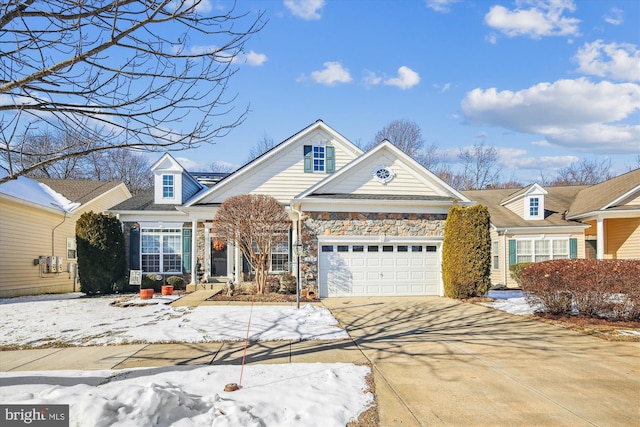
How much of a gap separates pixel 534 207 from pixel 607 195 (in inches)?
120

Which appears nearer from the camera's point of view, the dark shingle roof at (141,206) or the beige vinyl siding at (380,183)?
the beige vinyl siding at (380,183)

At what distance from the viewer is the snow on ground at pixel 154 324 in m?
7.88

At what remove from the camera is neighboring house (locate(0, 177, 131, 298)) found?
15.4m

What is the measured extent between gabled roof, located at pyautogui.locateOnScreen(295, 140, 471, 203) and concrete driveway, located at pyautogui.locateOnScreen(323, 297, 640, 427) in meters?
5.60

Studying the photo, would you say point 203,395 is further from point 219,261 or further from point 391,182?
point 219,261

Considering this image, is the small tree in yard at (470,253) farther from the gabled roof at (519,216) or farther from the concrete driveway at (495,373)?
the gabled roof at (519,216)

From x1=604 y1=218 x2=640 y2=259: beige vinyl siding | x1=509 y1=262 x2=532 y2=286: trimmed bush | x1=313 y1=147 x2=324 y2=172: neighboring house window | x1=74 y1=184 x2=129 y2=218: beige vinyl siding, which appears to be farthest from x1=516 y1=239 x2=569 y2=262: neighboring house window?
x1=74 y1=184 x2=129 y2=218: beige vinyl siding

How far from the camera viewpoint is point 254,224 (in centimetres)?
1335

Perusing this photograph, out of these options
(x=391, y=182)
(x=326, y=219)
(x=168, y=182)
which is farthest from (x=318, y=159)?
(x=168, y=182)

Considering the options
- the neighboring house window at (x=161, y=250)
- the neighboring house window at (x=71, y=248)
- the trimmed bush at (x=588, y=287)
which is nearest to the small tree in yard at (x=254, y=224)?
the neighboring house window at (x=161, y=250)

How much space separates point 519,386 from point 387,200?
9.17 m

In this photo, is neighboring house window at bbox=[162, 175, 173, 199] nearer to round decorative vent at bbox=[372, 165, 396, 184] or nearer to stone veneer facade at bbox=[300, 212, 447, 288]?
stone veneer facade at bbox=[300, 212, 447, 288]

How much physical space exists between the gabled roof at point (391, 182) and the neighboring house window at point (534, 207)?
708 centimetres

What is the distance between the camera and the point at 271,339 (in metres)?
7.70
